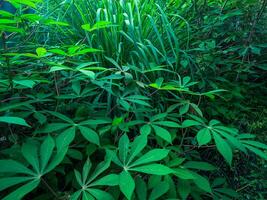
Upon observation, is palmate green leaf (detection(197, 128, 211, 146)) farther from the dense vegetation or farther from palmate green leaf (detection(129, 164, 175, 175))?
palmate green leaf (detection(129, 164, 175, 175))

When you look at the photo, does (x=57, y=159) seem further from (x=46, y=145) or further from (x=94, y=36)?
(x=94, y=36)

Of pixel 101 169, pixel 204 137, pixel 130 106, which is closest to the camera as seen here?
pixel 101 169

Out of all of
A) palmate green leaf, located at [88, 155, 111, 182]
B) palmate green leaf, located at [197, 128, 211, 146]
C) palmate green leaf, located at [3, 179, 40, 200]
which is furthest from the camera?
palmate green leaf, located at [197, 128, 211, 146]

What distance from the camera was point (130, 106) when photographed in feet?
3.81

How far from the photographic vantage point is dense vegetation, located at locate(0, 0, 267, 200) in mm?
792

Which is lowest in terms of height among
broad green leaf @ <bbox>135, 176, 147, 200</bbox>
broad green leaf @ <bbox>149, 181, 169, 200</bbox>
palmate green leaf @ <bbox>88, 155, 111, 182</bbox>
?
broad green leaf @ <bbox>135, 176, 147, 200</bbox>

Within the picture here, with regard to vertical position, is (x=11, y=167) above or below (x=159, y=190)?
above

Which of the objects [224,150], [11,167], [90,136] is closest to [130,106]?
[90,136]

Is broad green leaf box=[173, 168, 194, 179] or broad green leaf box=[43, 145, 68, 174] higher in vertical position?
broad green leaf box=[43, 145, 68, 174]

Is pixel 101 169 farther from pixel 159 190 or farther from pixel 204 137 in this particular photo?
pixel 204 137

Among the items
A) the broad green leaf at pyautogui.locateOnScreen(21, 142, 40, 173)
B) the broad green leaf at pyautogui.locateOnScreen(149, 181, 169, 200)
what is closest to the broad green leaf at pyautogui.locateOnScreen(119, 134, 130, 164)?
the broad green leaf at pyautogui.locateOnScreen(149, 181, 169, 200)

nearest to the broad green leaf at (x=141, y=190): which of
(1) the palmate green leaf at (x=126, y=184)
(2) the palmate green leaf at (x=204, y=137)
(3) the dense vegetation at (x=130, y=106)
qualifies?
(3) the dense vegetation at (x=130, y=106)

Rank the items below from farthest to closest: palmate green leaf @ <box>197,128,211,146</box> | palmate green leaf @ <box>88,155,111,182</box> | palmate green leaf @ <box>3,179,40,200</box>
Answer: palmate green leaf @ <box>197,128,211,146</box>
palmate green leaf @ <box>88,155,111,182</box>
palmate green leaf @ <box>3,179,40,200</box>

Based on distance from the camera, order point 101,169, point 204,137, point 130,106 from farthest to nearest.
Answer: point 130,106 → point 204,137 → point 101,169
